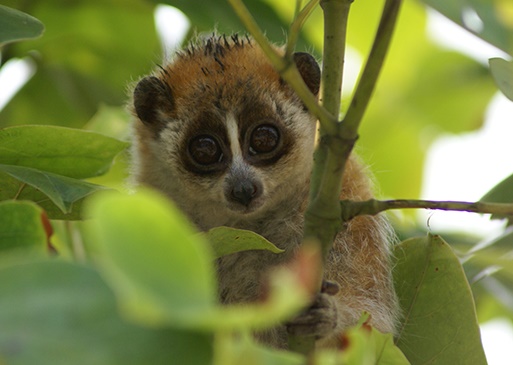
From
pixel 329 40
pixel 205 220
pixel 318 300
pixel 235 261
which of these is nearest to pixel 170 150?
pixel 205 220

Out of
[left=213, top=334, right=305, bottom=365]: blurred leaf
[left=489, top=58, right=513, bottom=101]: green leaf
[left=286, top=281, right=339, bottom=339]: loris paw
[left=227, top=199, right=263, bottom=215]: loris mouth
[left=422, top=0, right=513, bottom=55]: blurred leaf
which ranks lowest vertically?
[left=227, top=199, right=263, bottom=215]: loris mouth

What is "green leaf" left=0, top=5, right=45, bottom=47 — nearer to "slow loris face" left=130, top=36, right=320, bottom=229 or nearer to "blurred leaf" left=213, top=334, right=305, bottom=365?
"blurred leaf" left=213, top=334, right=305, bottom=365

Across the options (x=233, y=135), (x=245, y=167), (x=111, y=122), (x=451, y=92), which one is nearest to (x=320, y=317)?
(x=245, y=167)

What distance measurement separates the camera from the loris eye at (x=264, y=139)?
4730 mm

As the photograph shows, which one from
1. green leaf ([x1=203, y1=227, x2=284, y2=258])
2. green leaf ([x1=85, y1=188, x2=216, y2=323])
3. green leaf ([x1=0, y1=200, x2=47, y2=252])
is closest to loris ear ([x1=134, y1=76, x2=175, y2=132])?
green leaf ([x1=203, y1=227, x2=284, y2=258])

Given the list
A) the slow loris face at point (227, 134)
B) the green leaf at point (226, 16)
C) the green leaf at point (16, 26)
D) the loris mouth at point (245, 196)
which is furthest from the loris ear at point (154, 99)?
the green leaf at point (16, 26)

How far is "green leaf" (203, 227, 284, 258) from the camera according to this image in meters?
2.55

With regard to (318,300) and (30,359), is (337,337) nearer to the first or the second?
(318,300)

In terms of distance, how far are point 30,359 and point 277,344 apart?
2.62 m

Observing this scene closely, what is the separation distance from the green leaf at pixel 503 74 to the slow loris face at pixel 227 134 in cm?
193

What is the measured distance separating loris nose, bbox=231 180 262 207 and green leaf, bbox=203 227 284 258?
69.8 inches

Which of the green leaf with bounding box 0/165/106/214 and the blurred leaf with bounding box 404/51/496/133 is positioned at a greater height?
the blurred leaf with bounding box 404/51/496/133

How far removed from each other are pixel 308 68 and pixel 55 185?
257 centimetres

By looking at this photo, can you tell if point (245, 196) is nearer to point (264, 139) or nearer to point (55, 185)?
point (264, 139)
